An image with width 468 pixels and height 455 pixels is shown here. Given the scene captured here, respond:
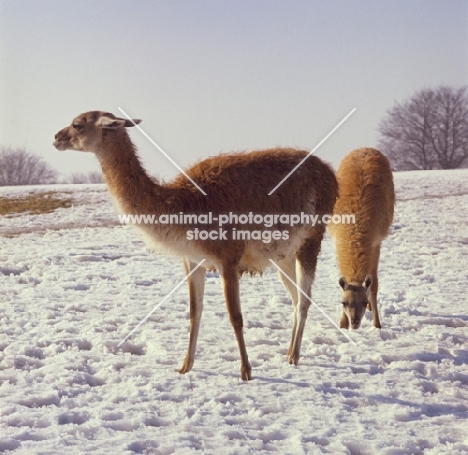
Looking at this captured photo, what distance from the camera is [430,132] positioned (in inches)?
1409

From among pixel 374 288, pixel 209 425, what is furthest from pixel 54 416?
pixel 374 288

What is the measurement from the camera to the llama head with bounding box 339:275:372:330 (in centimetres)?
654

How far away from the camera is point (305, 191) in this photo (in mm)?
6125

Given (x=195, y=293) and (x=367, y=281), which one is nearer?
(x=195, y=293)

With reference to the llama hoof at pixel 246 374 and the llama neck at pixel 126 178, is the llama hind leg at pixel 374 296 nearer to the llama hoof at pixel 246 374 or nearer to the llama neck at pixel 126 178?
the llama hoof at pixel 246 374

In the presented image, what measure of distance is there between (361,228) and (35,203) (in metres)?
14.1

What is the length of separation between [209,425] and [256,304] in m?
3.71

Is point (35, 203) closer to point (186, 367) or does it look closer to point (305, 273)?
point (305, 273)

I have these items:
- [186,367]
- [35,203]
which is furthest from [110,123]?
[35,203]

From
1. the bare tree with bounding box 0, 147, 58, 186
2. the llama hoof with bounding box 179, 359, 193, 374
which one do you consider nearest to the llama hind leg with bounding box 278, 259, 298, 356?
the llama hoof with bounding box 179, 359, 193, 374

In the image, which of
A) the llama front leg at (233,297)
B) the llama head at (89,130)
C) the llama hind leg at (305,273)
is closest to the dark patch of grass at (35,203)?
the llama head at (89,130)

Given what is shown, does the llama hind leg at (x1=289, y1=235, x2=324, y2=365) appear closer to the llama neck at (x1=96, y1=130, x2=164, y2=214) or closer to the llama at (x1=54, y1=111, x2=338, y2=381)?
the llama at (x1=54, y1=111, x2=338, y2=381)

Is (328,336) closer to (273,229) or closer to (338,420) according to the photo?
(273,229)

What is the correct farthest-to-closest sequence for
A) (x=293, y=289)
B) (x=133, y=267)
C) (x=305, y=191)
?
(x=133, y=267) < (x=293, y=289) < (x=305, y=191)
